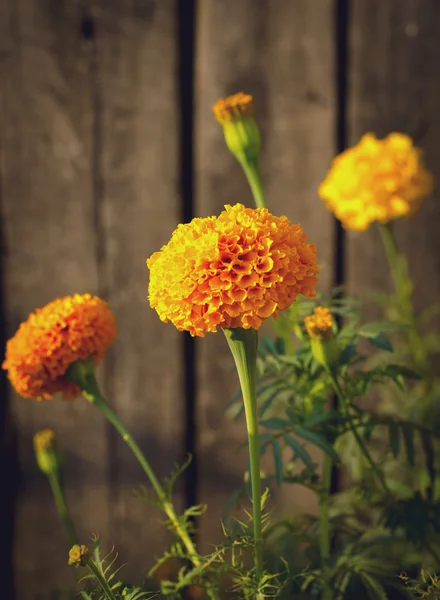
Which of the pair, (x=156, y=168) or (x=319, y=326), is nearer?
(x=319, y=326)

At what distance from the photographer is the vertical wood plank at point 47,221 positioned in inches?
51.6

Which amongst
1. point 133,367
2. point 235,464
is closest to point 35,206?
point 133,367

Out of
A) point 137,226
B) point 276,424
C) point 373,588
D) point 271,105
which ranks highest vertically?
point 271,105

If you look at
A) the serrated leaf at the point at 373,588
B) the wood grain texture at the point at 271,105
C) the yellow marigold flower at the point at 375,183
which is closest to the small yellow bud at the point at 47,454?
the serrated leaf at the point at 373,588

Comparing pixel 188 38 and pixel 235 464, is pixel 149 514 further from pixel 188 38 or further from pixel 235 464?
→ pixel 188 38

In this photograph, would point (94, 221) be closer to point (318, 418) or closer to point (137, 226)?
point (137, 226)

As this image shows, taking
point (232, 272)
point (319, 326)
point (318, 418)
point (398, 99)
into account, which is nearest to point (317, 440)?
point (318, 418)

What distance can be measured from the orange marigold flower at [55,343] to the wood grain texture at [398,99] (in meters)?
0.64

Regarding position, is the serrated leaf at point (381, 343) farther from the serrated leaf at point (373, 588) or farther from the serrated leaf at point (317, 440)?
the serrated leaf at point (373, 588)

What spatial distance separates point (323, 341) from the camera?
2.66 feet

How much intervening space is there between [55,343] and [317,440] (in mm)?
333

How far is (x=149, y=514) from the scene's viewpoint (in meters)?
1.44

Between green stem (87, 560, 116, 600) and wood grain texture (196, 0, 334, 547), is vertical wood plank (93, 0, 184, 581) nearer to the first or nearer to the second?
wood grain texture (196, 0, 334, 547)

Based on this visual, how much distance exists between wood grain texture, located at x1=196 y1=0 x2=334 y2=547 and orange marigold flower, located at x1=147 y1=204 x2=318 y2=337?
2.21 ft
